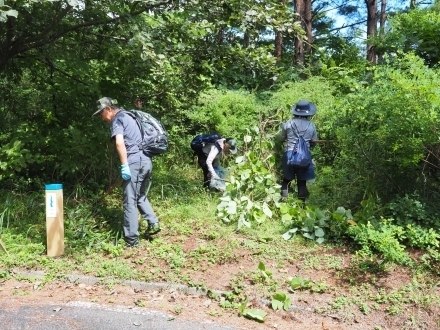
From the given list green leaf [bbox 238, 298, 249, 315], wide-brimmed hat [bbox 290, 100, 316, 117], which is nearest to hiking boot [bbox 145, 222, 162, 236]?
green leaf [bbox 238, 298, 249, 315]

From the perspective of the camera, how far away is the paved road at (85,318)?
3.64 metres

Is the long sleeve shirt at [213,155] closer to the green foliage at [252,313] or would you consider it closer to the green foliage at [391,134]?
the green foliage at [391,134]

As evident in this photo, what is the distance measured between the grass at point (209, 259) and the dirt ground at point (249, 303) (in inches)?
1.1

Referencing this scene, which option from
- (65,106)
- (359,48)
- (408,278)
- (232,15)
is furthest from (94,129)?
(359,48)

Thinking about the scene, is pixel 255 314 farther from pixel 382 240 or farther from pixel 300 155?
pixel 300 155

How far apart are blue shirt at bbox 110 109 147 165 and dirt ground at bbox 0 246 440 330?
1570mm

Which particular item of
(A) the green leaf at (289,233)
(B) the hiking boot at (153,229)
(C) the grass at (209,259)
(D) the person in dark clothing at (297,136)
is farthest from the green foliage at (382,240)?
(B) the hiking boot at (153,229)

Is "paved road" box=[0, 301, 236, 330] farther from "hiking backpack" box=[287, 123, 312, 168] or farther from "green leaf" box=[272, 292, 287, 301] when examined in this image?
"hiking backpack" box=[287, 123, 312, 168]

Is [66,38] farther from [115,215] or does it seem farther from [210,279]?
[210,279]

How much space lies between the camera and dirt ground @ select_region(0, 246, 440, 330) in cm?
382

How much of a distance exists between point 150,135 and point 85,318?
2360mm

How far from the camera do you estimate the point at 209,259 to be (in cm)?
490

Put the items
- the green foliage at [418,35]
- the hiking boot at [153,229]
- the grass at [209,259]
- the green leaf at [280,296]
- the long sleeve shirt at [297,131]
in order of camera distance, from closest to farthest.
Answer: the green leaf at [280,296], the grass at [209,259], the hiking boot at [153,229], the long sleeve shirt at [297,131], the green foliage at [418,35]

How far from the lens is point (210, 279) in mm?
4547
